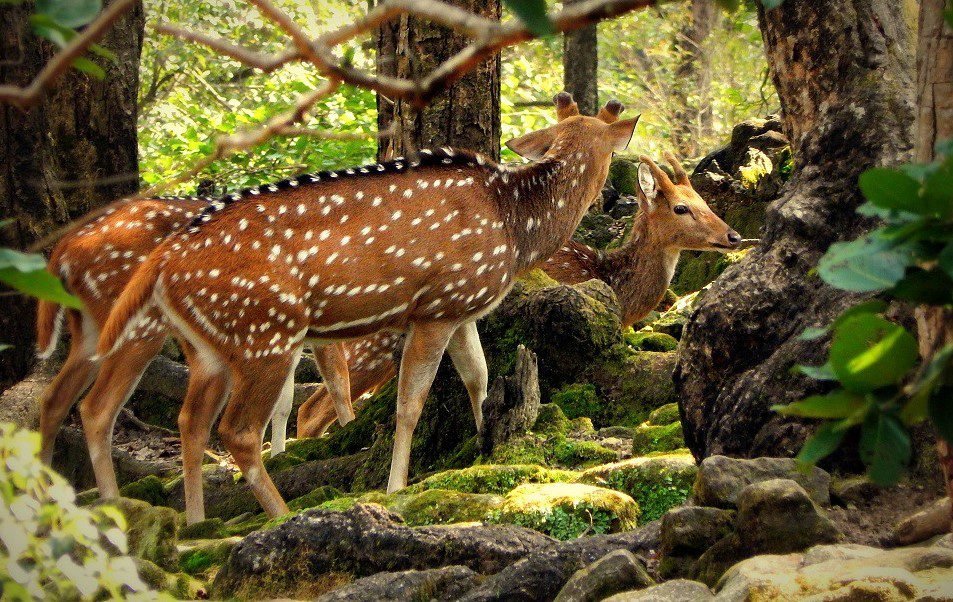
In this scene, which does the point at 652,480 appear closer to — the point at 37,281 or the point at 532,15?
the point at 37,281

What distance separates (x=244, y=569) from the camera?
491 cm

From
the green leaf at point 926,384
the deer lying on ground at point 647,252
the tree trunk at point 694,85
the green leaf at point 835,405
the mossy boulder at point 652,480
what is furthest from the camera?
the tree trunk at point 694,85

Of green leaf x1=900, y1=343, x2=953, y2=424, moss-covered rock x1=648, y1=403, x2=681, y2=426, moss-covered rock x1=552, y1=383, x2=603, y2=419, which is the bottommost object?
moss-covered rock x1=552, y1=383, x2=603, y2=419

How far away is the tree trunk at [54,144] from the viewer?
27.2 feet

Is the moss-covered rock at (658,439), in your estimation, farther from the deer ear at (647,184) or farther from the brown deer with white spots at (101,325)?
the deer ear at (647,184)

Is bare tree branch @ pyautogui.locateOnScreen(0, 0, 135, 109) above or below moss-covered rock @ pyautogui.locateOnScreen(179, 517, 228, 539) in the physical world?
Result: above

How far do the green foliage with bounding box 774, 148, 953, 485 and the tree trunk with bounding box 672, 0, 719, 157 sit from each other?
19179 mm

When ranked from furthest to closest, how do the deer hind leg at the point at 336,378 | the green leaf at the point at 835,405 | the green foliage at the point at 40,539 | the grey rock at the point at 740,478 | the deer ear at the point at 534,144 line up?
the deer hind leg at the point at 336,378 → the deer ear at the point at 534,144 → the grey rock at the point at 740,478 → the green foliage at the point at 40,539 → the green leaf at the point at 835,405

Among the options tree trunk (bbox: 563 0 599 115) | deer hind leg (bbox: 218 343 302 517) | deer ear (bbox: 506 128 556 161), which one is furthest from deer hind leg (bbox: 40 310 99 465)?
tree trunk (bbox: 563 0 599 115)

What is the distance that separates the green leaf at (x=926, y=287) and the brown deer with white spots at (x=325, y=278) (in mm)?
4827

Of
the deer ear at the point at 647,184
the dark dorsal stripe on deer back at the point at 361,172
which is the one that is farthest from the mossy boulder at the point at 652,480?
the deer ear at the point at 647,184

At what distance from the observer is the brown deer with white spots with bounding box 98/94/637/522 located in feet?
21.8

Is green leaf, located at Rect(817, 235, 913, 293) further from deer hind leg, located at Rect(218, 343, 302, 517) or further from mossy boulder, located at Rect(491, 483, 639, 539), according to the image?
deer hind leg, located at Rect(218, 343, 302, 517)

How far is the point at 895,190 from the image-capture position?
2082 millimetres
